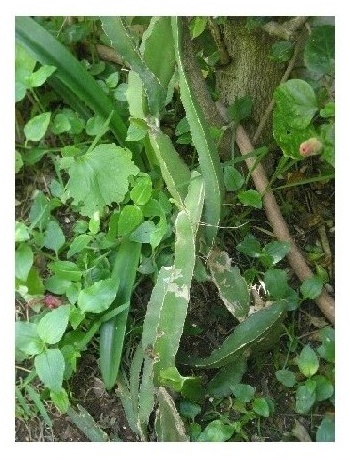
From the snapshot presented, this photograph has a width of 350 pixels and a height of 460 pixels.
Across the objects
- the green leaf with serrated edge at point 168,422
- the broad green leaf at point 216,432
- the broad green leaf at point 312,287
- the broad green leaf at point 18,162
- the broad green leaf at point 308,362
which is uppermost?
the broad green leaf at point 18,162

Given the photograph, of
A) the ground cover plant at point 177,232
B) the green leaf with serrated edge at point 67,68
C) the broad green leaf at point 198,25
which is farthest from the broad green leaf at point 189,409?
the broad green leaf at point 198,25

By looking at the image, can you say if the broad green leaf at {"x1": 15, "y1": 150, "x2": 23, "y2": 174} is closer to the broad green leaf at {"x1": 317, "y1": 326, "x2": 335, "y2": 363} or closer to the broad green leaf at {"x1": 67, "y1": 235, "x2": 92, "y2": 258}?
the broad green leaf at {"x1": 67, "y1": 235, "x2": 92, "y2": 258}

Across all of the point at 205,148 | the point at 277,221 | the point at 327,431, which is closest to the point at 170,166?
the point at 205,148

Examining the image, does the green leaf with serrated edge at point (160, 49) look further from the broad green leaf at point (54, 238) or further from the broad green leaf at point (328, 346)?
the broad green leaf at point (328, 346)

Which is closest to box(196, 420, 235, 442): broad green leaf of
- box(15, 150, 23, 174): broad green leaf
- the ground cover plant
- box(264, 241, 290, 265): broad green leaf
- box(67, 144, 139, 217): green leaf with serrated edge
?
the ground cover plant
